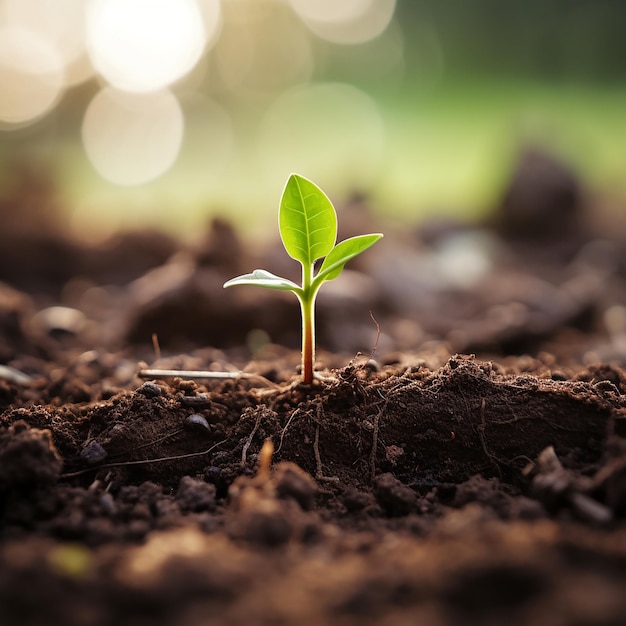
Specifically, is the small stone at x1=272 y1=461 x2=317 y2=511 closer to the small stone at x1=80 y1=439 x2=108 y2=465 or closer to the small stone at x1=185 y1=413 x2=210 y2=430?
the small stone at x1=185 y1=413 x2=210 y2=430

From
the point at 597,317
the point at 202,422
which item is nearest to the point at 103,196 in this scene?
the point at 597,317

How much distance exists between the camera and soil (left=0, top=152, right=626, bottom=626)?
81 centimetres

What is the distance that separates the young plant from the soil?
8.4 inches

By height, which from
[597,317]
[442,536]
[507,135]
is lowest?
[597,317]

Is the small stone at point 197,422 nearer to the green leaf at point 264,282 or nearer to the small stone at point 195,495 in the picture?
the small stone at point 195,495

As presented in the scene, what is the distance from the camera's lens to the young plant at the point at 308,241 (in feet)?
4.68

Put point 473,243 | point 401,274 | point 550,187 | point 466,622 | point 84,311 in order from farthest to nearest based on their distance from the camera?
1. point 550,187
2. point 473,243
3. point 401,274
4. point 84,311
5. point 466,622

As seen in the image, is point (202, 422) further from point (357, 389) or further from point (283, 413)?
point (357, 389)

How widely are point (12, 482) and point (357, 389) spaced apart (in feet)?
2.52

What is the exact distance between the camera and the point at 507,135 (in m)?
6.79

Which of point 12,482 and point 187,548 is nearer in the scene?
point 187,548

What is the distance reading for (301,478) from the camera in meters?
1.19

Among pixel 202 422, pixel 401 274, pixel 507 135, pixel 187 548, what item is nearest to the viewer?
pixel 187 548

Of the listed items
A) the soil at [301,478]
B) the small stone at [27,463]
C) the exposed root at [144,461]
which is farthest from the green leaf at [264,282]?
the small stone at [27,463]
